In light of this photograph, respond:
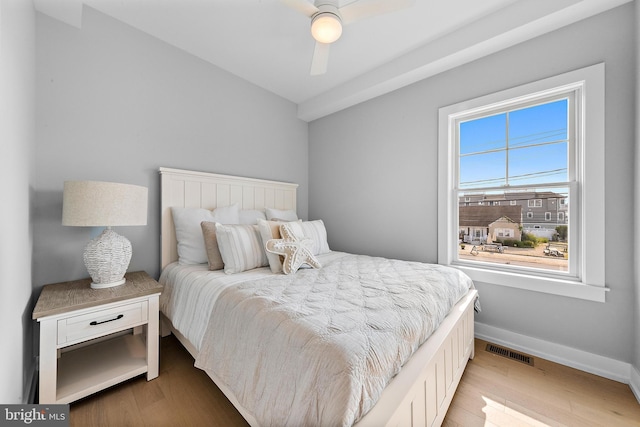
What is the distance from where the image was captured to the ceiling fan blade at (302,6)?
1505 millimetres

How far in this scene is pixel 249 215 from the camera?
2.67 m

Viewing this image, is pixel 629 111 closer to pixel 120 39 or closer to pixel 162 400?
pixel 162 400

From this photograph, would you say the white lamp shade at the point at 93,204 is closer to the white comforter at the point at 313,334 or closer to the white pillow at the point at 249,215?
the white comforter at the point at 313,334

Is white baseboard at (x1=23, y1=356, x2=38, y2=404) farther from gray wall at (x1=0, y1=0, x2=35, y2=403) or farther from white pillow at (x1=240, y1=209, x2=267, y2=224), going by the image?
Result: white pillow at (x1=240, y1=209, x2=267, y2=224)

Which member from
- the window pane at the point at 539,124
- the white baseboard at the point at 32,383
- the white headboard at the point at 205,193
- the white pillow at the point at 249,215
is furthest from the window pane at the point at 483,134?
the white baseboard at the point at 32,383

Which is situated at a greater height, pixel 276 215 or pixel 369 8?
pixel 369 8

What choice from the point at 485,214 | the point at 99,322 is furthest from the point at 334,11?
the point at 99,322

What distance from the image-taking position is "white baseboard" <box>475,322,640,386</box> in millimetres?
1650

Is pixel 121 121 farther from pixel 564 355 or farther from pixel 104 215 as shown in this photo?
pixel 564 355

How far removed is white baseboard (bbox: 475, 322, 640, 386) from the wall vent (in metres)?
0.05

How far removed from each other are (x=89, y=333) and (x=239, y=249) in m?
0.94

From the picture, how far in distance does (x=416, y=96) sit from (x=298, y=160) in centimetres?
168

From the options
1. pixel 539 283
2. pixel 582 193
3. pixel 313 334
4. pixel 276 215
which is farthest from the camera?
pixel 276 215

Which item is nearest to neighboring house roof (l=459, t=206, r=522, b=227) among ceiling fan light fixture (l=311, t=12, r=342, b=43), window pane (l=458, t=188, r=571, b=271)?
window pane (l=458, t=188, r=571, b=271)
